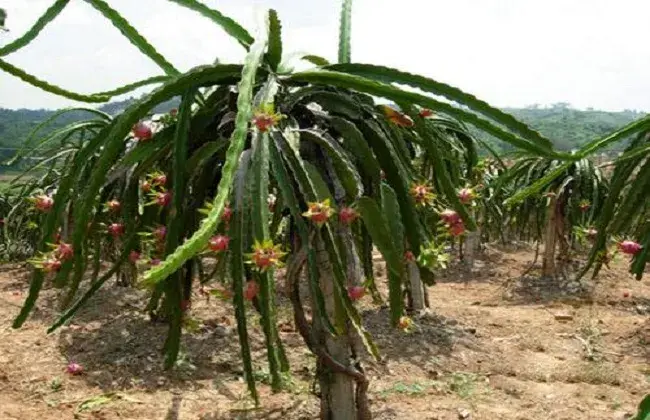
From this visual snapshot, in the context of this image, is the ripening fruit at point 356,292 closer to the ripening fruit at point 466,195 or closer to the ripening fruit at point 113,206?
the ripening fruit at point 466,195

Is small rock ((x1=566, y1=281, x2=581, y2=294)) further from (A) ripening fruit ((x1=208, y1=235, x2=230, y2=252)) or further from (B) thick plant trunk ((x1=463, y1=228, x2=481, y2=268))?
(A) ripening fruit ((x1=208, y1=235, x2=230, y2=252))

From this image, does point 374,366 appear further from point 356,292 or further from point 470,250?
point 470,250

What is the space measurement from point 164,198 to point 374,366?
3340mm

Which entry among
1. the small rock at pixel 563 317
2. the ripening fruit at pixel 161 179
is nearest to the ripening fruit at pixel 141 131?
the ripening fruit at pixel 161 179

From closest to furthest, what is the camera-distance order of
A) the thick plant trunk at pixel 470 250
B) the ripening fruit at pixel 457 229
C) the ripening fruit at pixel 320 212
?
the ripening fruit at pixel 320 212
the ripening fruit at pixel 457 229
the thick plant trunk at pixel 470 250

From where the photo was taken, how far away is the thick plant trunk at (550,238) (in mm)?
8416

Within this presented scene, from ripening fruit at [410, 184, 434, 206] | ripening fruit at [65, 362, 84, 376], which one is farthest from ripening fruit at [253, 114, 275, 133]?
ripening fruit at [65, 362, 84, 376]

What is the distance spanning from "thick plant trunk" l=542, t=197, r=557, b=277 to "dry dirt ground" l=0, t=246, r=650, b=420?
125 centimetres

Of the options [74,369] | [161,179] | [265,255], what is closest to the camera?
[265,255]

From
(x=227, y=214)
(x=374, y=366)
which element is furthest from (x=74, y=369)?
(x=227, y=214)

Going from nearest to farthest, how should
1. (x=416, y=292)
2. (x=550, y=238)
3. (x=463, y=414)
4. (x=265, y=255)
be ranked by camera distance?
1. (x=265, y=255)
2. (x=463, y=414)
3. (x=416, y=292)
4. (x=550, y=238)

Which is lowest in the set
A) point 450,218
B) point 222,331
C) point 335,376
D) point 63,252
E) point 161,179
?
point 222,331

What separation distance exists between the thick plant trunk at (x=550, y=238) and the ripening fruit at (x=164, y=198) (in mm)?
6802

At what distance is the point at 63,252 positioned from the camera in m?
2.13
